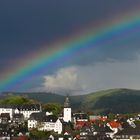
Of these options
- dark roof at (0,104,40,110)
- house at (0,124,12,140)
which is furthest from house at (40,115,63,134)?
dark roof at (0,104,40,110)

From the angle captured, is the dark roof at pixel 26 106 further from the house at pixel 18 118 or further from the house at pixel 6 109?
the house at pixel 18 118

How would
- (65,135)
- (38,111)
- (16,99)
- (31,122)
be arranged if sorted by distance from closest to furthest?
(65,135) → (31,122) → (38,111) → (16,99)

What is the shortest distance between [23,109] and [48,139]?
141ft

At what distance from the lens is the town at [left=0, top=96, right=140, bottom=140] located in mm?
93438

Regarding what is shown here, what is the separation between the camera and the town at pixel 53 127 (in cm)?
9344

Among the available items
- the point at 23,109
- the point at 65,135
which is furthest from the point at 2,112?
the point at 65,135

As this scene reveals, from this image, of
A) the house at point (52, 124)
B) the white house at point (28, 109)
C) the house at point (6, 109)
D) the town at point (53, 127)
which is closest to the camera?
the town at point (53, 127)

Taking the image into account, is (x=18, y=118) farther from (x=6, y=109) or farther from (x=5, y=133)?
(x=5, y=133)

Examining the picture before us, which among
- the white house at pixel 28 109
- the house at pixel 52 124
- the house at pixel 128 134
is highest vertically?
the white house at pixel 28 109

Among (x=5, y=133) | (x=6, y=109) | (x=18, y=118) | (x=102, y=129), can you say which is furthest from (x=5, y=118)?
(x=102, y=129)

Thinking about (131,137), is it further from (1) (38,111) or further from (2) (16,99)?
(2) (16,99)

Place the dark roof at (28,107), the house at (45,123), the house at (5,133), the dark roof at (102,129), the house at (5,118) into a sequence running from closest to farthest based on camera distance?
the house at (5,133) → the dark roof at (102,129) → the house at (45,123) → the house at (5,118) → the dark roof at (28,107)

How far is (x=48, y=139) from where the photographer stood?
8994cm

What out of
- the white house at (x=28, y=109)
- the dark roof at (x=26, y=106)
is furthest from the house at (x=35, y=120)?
the dark roof at (x=26, y=106)
